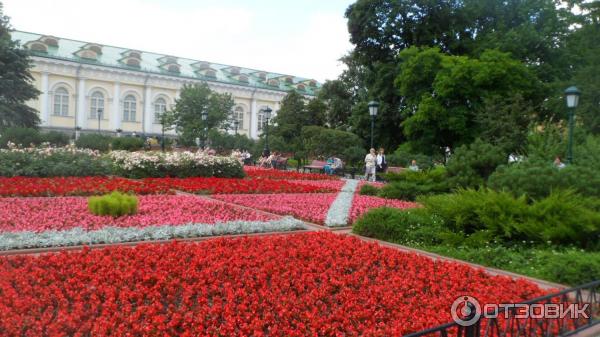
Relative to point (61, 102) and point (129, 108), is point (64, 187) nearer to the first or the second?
point (61, 102)

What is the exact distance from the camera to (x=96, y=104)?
5703 centimetres

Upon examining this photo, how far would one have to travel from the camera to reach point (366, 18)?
31.2 metres

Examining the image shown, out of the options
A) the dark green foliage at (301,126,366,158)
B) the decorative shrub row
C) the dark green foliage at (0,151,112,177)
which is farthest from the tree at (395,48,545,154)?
the dark green foliage at (0,151,112,177)

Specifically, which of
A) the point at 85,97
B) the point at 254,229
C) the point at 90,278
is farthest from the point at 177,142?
the point at 90,278

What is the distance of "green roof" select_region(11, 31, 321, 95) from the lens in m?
55.4

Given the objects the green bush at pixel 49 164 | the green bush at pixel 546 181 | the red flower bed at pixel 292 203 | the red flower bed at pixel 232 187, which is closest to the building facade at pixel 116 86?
A: the green bush at pixel 49 164

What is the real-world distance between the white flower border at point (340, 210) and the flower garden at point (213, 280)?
72 millimetres

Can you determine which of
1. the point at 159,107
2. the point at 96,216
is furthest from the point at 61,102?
the point at 96,216

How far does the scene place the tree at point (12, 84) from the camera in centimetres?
3114

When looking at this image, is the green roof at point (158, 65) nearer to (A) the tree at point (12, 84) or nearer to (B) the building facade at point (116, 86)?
(B) the building facade at point (116, 86)

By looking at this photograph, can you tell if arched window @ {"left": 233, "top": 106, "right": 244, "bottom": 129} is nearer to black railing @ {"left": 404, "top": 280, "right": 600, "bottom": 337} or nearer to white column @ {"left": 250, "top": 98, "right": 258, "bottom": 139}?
white column @ {"left": 250, "top": 98, "right": 258, "bottom": 139}

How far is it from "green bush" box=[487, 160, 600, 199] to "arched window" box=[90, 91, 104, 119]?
177 feet

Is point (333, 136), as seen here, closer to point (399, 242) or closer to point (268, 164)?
point (268, 164)

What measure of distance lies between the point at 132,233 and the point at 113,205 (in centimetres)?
197
